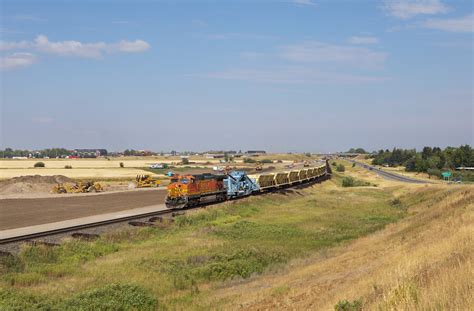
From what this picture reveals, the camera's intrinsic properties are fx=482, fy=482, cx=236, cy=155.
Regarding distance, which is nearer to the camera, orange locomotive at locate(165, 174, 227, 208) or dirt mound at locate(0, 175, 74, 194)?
orange locomotive at locate(165, 174, 227, 208)

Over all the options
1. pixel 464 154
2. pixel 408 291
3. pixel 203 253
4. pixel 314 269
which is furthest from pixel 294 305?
pixel 464 154

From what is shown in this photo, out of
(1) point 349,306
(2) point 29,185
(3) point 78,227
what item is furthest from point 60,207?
(1) point 349,306

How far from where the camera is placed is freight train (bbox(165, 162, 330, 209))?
4647 cm

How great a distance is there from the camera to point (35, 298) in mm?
17594

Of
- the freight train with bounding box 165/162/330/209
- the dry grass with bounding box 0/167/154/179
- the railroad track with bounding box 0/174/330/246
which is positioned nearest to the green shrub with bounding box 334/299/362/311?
the railroad track with bounding box 0/174/330/246

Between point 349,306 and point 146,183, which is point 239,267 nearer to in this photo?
point 349,306

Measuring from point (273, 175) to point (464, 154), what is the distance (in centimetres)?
9582

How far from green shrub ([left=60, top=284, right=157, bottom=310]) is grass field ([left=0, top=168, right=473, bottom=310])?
37mm

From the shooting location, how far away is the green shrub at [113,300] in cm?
1641

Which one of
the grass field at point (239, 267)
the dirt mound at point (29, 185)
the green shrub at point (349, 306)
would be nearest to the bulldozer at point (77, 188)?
the dirt mound at point (29, 185)

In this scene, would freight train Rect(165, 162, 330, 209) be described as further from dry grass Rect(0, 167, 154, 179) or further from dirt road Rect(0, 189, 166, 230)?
dry grass Rect(0, 167, 154, 179)

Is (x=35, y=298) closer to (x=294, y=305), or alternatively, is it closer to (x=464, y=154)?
(x=294, y=305)

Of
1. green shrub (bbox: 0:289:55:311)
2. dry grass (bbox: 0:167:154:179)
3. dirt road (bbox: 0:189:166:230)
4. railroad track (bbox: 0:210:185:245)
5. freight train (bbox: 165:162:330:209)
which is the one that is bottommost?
dry grass (bbox: 0:167:154:179)

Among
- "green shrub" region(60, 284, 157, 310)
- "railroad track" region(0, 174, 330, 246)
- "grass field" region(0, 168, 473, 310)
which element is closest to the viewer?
"grass field" region(0, 168, 473, 310)
